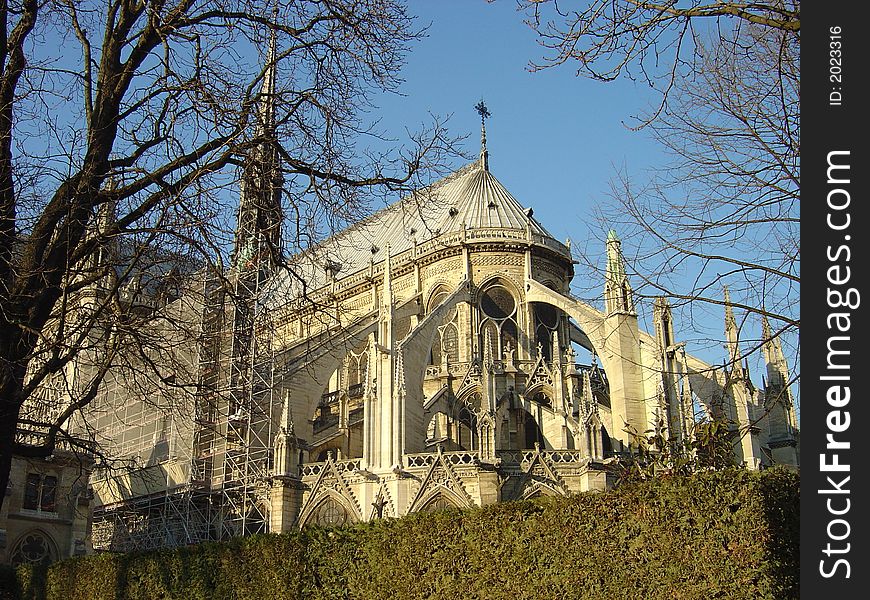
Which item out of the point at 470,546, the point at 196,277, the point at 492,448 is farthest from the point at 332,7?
the point at 492,448

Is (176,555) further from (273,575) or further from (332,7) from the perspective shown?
(332,7)

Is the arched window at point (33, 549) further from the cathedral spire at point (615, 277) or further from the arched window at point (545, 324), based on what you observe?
the cathedral spire at point (615, 277)

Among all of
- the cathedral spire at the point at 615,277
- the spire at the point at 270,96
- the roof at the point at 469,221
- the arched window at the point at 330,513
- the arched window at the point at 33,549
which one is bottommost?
the arched window at the point at 33,549

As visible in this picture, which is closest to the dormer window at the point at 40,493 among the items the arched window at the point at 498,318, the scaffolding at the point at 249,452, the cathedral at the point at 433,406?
the cathedral at the point at 433,406

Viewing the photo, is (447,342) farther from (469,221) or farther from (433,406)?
(469,221)

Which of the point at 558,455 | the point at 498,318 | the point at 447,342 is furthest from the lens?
the point at 498,318

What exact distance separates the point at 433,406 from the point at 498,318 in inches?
243

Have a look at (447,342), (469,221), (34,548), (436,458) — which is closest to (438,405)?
(447,342)

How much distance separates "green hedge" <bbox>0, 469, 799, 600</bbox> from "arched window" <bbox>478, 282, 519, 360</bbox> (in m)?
22.0

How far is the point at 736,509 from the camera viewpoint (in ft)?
30.1

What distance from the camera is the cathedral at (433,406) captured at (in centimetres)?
2641

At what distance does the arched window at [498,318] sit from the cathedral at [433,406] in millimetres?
57

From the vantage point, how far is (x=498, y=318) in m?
35.5
